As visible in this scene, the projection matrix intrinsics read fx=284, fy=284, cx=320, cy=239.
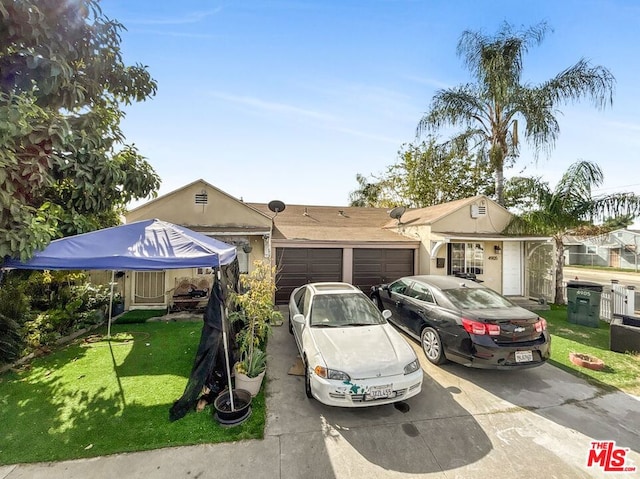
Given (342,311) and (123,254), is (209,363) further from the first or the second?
(342,311)

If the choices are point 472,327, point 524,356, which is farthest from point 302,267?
point 524,356

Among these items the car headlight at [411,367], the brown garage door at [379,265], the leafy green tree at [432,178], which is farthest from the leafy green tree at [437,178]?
the car headlight at [411,367]

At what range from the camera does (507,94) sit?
13.1 m

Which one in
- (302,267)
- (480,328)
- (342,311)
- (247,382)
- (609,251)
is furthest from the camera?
(609,251)

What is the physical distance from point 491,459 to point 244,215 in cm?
950

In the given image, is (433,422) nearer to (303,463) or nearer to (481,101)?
(303,463)

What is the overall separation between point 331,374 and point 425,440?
1438mm

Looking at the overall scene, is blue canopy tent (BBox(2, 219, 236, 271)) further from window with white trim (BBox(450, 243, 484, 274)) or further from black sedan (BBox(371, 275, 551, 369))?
window with white trim (BBox(450, 243, 484, 274))

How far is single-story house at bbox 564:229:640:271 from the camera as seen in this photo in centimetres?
2733

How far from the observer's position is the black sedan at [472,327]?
502 cm

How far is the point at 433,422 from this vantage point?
4066 millimetres

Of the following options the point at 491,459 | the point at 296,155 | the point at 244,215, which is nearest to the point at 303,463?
the point at 491,459

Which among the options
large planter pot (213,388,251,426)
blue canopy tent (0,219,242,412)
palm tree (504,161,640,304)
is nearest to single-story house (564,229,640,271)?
palm tree (504,161,640,304)

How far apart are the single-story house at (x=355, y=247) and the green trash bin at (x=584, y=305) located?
117 inches
